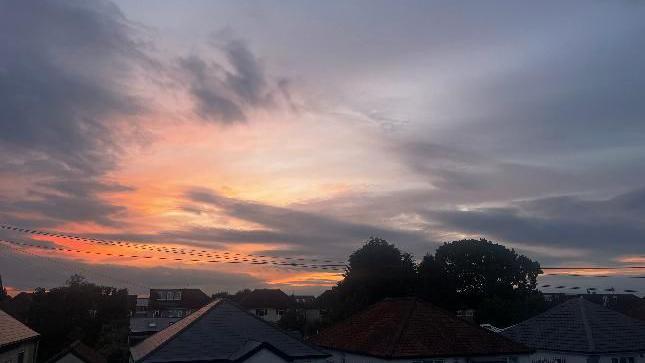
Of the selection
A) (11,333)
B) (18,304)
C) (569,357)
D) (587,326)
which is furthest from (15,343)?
(18,304)

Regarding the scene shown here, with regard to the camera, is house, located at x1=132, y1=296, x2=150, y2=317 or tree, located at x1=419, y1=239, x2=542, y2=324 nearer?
tree, located at x1=419, y1=239, x2=542, y2=324

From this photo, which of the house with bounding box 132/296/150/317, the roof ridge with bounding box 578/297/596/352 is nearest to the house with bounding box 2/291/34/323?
the house with bounding box 132/296/150/317

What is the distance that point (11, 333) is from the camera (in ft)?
125

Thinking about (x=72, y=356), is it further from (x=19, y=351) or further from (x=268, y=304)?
(x=268, y=304)

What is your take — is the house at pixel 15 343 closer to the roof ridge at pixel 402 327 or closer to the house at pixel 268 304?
the roof ridge at pixel 402 327

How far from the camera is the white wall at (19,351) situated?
36.0 meters

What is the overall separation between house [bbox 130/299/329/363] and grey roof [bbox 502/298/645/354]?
2237 centimetres

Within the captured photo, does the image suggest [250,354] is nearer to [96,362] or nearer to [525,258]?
[96,362]

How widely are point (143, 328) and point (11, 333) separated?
32.7m

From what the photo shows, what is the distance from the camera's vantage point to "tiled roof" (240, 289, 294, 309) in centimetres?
10368

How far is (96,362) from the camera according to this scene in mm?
54094

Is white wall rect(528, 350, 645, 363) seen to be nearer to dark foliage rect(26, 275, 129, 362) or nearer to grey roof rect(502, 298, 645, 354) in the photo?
grey roof rect(502, 298, 645, 354)

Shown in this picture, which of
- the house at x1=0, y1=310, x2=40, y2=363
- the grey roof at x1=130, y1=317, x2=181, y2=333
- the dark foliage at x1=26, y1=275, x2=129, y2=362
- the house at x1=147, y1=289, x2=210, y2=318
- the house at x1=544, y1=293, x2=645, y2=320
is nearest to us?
the house at x1=0, y1=310, x2=40, y2=363

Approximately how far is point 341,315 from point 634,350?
35.4 metres
